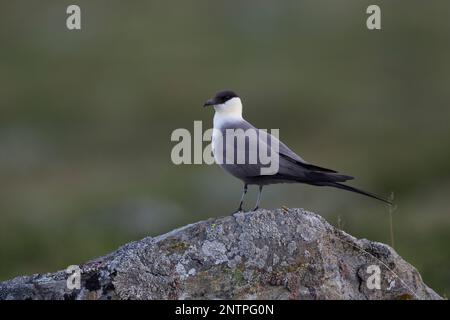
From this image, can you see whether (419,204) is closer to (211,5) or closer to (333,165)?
(333,165)

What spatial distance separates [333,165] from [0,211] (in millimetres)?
8546

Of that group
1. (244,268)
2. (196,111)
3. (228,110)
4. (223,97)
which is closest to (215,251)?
(244,268)

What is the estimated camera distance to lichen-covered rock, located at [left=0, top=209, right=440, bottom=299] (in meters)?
6.21

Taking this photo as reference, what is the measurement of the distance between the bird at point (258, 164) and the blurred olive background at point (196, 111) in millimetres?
3935

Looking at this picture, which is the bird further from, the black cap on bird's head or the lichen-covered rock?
the lichen-covered rock

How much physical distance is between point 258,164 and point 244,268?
58.7 inches

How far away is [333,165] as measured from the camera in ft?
76.8

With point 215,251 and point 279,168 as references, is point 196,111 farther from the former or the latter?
point 215,251

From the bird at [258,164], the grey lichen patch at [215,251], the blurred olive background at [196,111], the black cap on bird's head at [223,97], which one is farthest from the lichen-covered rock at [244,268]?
the blurred olive background at [196,111]

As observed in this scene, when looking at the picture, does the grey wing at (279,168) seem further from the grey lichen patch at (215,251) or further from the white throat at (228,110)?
the grey lichen patch at (215,251)

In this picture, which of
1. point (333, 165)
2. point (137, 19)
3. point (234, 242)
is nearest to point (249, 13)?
point (137, 19)

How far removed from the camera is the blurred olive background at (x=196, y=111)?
17000 millimetres

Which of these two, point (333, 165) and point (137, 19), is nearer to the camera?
point (333, 165)

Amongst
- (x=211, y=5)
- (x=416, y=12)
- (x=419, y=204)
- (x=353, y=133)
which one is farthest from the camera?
(x=211, y=5)
